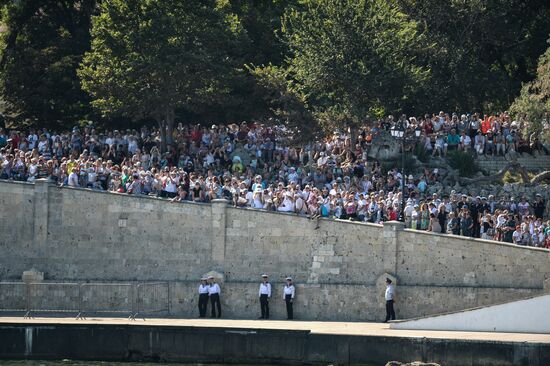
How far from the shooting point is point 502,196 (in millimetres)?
55062

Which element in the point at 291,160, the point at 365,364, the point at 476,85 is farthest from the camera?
the point at 476,85

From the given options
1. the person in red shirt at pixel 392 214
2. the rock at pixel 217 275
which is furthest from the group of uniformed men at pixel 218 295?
the person in red shirt at pixel 392 214

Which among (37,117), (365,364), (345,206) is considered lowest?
(365,364)

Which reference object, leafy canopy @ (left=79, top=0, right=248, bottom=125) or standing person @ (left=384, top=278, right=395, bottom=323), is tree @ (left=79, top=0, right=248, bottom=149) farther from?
standing person @ (left=384, top=278, right=395, bottom=323)

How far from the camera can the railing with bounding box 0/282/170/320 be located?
52.5 meters

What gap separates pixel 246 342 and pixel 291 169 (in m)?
9.77

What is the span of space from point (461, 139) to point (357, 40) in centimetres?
Answer: 543

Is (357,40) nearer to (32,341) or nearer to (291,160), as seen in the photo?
(291,160)

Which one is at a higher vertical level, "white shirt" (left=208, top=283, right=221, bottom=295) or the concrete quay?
"white shirt" (left=208, top=283, right=221, bottom=295)

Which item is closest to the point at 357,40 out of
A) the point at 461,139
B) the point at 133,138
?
the point at 461,139

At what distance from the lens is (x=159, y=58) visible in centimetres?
6028

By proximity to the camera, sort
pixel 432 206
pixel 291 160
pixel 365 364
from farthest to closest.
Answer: pixel 291 160 < pixel 432 206 < pixel 365 364

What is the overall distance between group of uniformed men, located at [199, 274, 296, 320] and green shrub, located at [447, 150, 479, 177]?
913cm

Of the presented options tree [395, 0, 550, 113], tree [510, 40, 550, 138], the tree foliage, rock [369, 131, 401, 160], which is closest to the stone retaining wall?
rock [369, 131, 401, 160]
